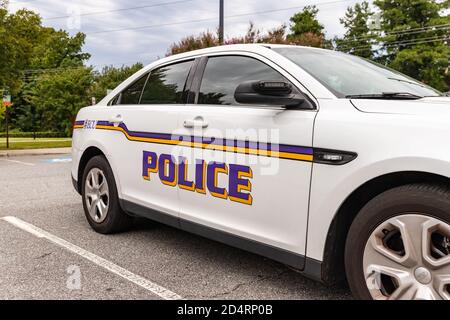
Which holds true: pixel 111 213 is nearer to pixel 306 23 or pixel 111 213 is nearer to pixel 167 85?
pixel 167 85

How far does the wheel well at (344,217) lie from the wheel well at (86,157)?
2.66 meters

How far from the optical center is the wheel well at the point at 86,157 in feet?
14.5

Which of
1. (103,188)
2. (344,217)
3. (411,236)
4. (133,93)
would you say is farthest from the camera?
(103,188)

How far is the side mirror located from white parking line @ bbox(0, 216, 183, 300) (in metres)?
1.34

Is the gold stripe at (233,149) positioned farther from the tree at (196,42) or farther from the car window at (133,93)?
the tree at (196,42)

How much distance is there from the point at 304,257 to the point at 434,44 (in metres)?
38.2

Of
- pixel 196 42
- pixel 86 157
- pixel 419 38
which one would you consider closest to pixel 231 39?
pixel 196 42

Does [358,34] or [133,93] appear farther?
[358,34]

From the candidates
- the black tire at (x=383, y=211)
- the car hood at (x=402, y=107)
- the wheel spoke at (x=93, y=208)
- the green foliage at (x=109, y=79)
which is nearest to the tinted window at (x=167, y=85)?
the wheel spoke at (x=93, y=208)

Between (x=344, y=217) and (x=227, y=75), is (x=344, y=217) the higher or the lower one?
the lower one

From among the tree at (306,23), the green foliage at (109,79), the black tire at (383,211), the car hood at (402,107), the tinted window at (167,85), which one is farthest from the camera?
the green foliage at (109,79)

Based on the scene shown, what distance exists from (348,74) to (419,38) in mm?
37461

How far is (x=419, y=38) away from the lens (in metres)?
36.0

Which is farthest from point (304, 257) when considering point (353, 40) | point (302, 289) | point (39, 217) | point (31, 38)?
point (353, 40)
